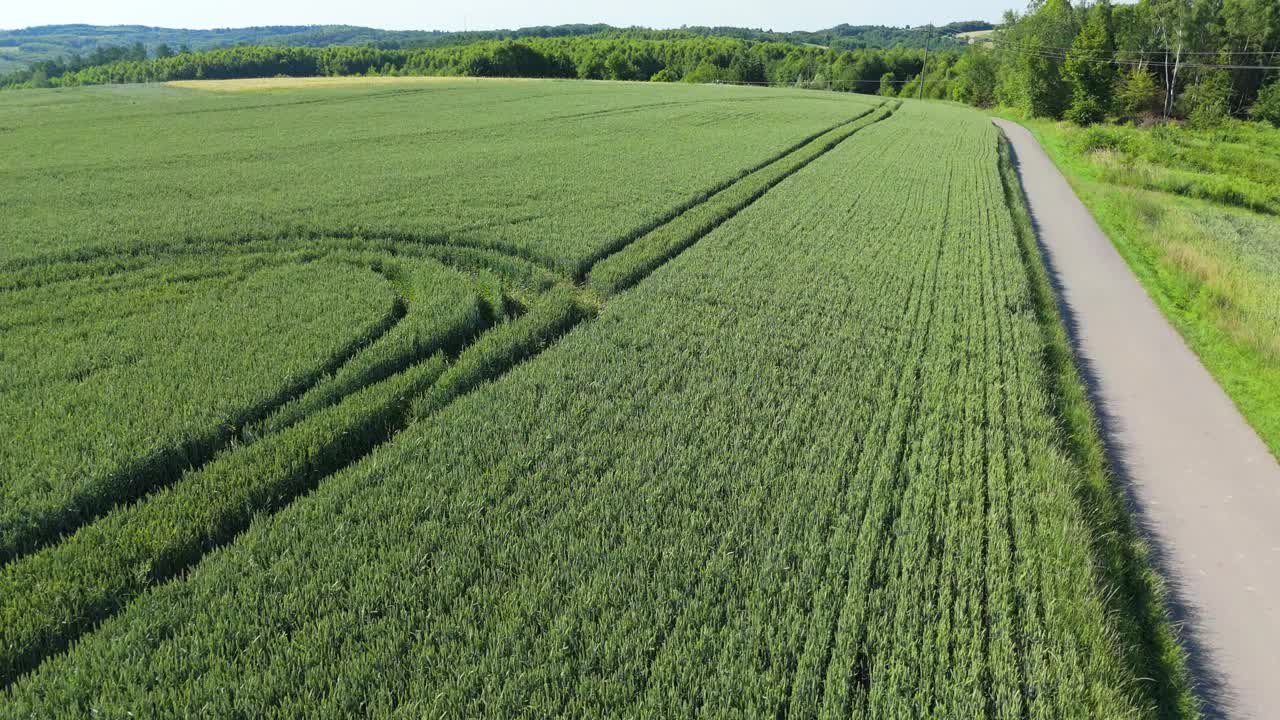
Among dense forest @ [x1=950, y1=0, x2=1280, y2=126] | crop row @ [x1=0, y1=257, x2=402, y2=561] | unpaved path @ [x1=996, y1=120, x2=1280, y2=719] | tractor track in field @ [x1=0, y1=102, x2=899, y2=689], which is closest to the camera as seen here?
tractor track in field @ [x1=0, y1=102, x2=899, y2=689]

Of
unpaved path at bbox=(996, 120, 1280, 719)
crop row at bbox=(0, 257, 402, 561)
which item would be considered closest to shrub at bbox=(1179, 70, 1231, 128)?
unpaved path at bbox=(996, 120, 1280, 719)

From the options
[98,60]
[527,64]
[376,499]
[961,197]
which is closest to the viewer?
[376,499]

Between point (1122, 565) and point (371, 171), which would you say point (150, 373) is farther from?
point (371, 171)

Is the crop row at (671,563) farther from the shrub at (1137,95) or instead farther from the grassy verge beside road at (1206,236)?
the shrub at (1137,95)

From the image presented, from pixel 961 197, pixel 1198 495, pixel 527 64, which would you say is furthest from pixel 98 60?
pixel 1198 495

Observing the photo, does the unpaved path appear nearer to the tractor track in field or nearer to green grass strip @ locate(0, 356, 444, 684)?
the tractor track in field

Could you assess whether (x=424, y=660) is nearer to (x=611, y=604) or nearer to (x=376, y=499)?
(x=611, y=604)
